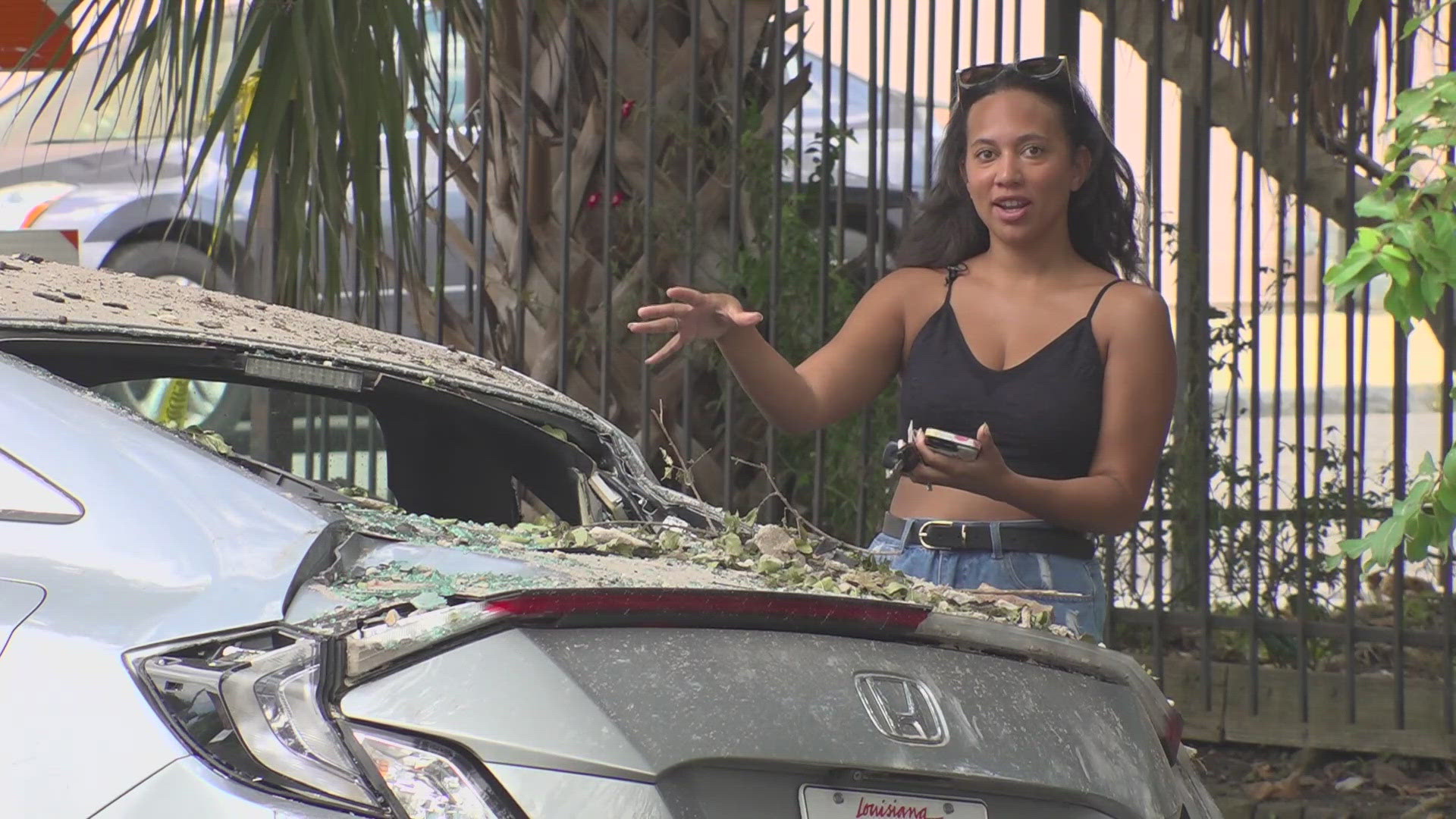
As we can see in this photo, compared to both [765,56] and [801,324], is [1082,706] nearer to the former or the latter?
[801,324]

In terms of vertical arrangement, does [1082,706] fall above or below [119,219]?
below

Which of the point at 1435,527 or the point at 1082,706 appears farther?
the point at 1435,527

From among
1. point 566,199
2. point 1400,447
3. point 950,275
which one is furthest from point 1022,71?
point 1400,447

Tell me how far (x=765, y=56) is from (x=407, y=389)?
10.2 feet

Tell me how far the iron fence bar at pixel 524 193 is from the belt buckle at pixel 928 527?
101 inches

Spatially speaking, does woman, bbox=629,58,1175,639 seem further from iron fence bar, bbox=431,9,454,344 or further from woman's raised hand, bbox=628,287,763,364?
iron fence bar, bbox=431,9,454,344

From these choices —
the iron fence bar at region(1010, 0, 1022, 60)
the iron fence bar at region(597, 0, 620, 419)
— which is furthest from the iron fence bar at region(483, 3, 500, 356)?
the iron fence bar at region(1010, 0, 1022, 60)

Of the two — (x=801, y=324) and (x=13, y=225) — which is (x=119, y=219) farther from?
(x=801, y=324)

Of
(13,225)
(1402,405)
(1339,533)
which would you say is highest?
(13,225)

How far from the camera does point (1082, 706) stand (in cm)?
226

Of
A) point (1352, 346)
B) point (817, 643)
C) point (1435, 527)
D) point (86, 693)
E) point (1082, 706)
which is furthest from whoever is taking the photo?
point (1352, 346)

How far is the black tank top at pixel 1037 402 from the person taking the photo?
2939 mm

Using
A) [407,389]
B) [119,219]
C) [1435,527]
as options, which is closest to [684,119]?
[407,389]

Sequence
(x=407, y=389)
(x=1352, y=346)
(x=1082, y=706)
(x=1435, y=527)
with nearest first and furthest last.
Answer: (x=1082, y=706), (x=1435, y=527), (x=407, y=389), (x=1352, y=346)
